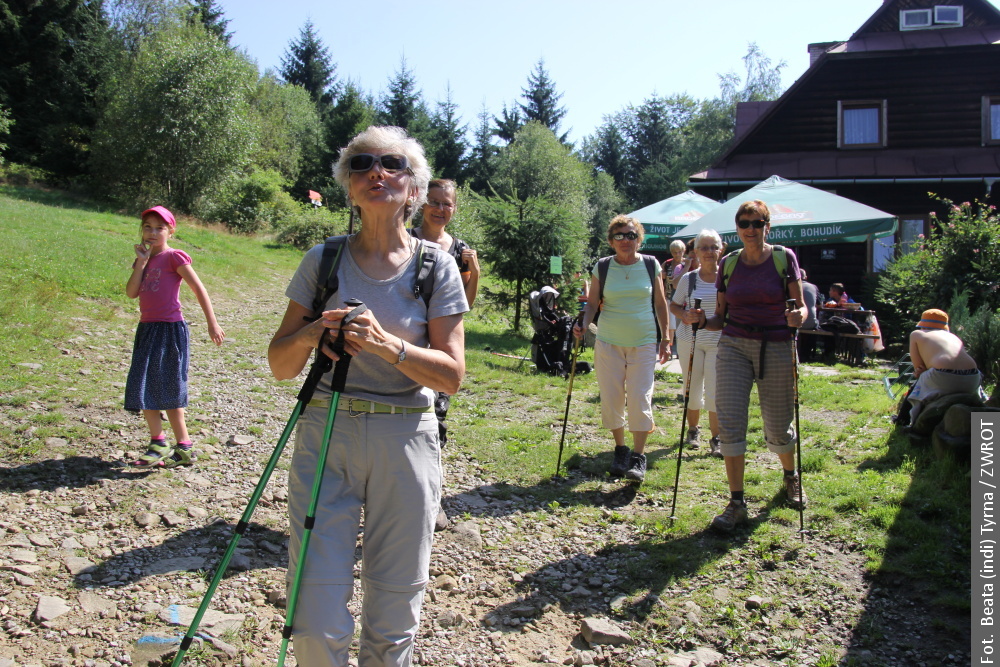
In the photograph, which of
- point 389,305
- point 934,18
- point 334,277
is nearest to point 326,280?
point 334,277

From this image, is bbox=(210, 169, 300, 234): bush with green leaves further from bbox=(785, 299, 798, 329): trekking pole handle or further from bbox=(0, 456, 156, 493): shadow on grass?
bbox=(785, 299, 798, 329): trekking pole handle

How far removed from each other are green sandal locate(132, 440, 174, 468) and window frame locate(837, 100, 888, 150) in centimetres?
1895

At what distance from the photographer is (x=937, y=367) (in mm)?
5953

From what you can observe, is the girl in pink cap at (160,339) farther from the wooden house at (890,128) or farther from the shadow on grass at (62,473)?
the wooden house at (890,128)

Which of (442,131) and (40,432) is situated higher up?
(442,131)

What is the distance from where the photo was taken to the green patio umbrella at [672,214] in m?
13.2

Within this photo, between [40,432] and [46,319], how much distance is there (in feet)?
13.9

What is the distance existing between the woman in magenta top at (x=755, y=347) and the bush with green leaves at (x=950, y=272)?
7.61 metres

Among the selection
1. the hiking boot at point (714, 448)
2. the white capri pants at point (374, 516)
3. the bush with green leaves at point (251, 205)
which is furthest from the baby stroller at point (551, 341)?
the bush with green leaves at point (251, 205)

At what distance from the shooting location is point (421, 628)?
11.7ft

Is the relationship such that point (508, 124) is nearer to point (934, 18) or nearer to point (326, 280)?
point (934, 18)

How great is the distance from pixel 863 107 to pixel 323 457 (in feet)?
68.6

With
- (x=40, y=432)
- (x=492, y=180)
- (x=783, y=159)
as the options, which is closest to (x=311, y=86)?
(x=492, y=180)

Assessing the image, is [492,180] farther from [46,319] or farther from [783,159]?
[46,319]
